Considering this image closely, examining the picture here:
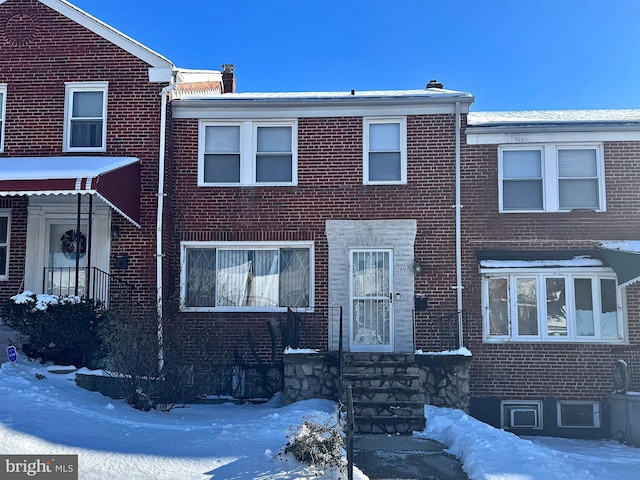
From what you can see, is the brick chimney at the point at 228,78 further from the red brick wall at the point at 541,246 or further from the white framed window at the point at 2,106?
the red brick wall at the point at 541,246

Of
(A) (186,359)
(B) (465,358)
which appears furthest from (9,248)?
(B) (465,358)

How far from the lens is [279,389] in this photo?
42.1 ft

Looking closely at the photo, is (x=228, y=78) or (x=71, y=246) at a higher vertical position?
(x=228, y=78)

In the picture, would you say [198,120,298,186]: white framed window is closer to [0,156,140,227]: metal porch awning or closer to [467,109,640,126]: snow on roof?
[0,156,140,227]: metal porch awning

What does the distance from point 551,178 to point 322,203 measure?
4.47 m

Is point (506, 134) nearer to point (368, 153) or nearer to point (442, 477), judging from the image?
point (368, 153)

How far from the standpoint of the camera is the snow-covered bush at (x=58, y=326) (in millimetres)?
11516

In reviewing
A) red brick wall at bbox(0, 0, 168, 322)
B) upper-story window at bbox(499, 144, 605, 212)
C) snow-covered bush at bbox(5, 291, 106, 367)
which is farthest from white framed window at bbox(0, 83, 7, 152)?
upper-story window at bbox(499, 144, 605, 212)

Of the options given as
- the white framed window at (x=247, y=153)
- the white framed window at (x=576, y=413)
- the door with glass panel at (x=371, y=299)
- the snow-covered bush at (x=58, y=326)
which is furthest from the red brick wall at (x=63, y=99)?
the white framed window at (x=576, y=413)

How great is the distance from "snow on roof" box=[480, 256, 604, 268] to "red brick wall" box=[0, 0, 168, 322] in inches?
255

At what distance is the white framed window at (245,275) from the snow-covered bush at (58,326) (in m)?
2.07

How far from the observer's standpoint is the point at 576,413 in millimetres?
12656

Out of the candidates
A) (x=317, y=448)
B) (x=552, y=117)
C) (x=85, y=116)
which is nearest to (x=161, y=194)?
(x=85, y=116)

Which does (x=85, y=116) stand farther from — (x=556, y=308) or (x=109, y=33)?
(x=556, y=308)
